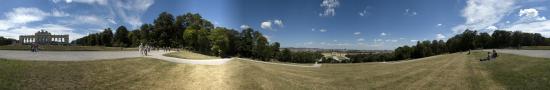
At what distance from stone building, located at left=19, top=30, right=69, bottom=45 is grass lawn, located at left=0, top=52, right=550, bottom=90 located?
1920 mm

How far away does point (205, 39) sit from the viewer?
3466 centimetres

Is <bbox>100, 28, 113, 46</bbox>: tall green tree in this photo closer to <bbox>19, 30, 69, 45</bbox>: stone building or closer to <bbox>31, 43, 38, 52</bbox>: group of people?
<bbox>31, 43, 38, 52</bbox>: group of people

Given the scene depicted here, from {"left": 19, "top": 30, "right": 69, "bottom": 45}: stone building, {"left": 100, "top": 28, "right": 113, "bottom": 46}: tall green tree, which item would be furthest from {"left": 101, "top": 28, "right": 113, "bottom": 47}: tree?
{"left": 19, "top": 30, "right": 69, "bottom": 45}: stone building

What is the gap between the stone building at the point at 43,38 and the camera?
12426 mm

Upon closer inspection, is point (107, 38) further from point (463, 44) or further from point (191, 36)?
point (463, 44)

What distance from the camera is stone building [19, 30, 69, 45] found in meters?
12.4

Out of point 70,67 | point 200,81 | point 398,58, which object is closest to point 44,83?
point 70,67

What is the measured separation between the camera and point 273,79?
41.3 ft

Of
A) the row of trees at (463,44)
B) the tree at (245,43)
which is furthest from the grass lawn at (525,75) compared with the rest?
the tree at (245,43)

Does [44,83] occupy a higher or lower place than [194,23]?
lower

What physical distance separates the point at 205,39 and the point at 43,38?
847 inches

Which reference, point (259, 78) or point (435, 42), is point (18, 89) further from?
point (435, 42)

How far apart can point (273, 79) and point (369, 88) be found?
333 cm

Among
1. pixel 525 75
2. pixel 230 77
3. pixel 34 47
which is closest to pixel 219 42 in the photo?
pixel 34 47
